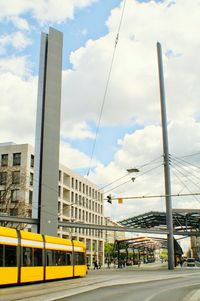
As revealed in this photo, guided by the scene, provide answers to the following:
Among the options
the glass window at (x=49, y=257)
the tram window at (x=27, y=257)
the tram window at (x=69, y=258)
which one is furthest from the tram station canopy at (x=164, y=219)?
the tram window at (x=27, y=257)

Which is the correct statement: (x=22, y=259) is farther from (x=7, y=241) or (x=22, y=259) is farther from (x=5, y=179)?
(x=5, y=179)

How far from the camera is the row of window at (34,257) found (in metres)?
20.7

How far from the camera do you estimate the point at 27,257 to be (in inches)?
902

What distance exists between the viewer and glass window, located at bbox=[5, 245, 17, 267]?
20766mm

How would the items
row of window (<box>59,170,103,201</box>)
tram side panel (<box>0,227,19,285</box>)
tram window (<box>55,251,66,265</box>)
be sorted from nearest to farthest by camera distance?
1. tram side panel (<box>0,227,19,285</box>)
2. tram window (<box>55,251,66,265</box>)
3. row of window (<box>59,170,103,201</box>)

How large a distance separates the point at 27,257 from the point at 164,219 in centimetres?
5215

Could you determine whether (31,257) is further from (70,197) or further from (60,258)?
(70,197)

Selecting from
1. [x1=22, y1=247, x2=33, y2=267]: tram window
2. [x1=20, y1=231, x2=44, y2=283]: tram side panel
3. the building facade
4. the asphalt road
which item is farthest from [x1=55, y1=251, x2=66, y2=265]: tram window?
the building facade

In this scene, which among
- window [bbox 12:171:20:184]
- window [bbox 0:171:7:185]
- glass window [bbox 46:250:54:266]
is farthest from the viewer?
window [bbox 12:171:20:184]

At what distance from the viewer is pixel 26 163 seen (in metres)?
76.0

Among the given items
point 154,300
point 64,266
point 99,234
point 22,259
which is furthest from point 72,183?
point 154,300

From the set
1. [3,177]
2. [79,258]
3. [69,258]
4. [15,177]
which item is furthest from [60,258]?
[15,177]

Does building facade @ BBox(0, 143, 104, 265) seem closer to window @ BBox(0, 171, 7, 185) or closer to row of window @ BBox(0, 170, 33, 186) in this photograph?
row of window @ BBox(0, 170, 33, 186)

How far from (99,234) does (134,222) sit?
36537mm
